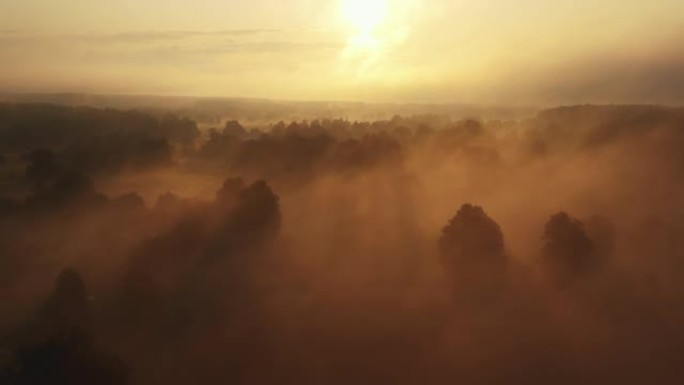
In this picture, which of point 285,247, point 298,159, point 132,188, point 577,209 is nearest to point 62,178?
point 132,188

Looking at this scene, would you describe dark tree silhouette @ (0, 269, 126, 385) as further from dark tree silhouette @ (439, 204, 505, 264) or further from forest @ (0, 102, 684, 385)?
dark tree silhouette @ (439, 204, 505, 264)

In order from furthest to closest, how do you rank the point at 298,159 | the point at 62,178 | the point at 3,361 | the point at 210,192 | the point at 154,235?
the point at 298,159 < the point at 210,192 < the point at 62,178 < the point at 154,235 < the point at 3,361

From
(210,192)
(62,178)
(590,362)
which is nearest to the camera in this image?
(590,362)

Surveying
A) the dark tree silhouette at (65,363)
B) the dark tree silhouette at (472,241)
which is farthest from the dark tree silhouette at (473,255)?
the dark tree silhouette at (65,363)

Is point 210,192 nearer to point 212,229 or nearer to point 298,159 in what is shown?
point 212,229

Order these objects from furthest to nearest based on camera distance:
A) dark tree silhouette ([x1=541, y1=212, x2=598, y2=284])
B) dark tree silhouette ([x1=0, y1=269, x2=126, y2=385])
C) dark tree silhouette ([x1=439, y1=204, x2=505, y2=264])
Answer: dark tree silhouette ([x1=541, y1=212, x2=598, y2=284]), dark tree silhouette ([x1=439, y1=204, x2=505, y2=264]), dark tree silhouette ([x1=0, y1=269, x2=126, y2=385])

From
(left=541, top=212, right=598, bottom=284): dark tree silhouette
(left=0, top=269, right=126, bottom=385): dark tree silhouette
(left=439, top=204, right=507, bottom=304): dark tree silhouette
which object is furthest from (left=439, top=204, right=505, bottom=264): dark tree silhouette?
(left=0, top=269, right=126, bottom=385): dark tree silhouette

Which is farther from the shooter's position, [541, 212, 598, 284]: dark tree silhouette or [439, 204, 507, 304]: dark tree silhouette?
[541, 212, 598, 284]: dark tree silhouette

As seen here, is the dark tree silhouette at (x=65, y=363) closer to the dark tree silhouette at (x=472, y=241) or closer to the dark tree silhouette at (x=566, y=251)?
the dark tree silhouette at (x=472, y=241)

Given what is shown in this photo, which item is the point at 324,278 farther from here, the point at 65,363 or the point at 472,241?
the point at 65,363
